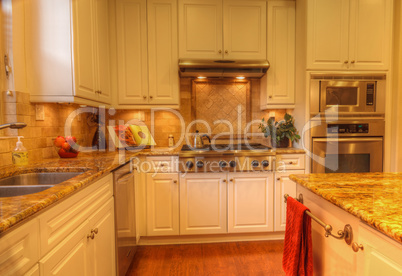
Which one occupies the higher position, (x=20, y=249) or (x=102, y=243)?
(x=20, y=249)

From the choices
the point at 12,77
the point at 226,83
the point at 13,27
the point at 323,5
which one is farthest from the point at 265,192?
the point at 13,27

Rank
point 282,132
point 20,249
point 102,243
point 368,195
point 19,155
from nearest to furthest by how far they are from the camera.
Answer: point 20,249 < point 368,195 < point 102,243 < point 19,155 < point 282,132

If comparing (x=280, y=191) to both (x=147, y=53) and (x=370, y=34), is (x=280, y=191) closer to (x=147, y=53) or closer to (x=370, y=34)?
(x=370, y=34)

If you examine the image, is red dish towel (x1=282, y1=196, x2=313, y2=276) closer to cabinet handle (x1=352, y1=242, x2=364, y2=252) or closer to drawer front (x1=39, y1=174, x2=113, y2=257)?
cabinet handle (x1=352, y1=242, x2=364, y2=252)

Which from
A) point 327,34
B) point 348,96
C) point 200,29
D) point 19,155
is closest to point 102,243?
point 19,155

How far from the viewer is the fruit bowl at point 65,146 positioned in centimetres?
173

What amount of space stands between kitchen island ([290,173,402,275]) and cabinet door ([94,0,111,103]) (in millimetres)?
1844

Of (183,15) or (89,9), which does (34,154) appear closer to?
(89,9)

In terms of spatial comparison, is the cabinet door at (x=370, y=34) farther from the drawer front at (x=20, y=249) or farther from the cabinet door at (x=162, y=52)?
the drawer front at (x=20, y=249)

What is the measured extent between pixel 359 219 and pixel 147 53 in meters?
2.33

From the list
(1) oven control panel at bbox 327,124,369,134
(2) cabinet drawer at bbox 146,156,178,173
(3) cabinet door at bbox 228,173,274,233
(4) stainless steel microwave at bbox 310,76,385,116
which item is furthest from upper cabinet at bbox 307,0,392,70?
(2) cabinet drawer at bbox 146,156,178,173

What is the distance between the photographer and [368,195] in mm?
833

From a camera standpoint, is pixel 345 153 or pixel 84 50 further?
pixel 345 153

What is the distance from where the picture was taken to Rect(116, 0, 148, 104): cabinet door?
7.72 ft
